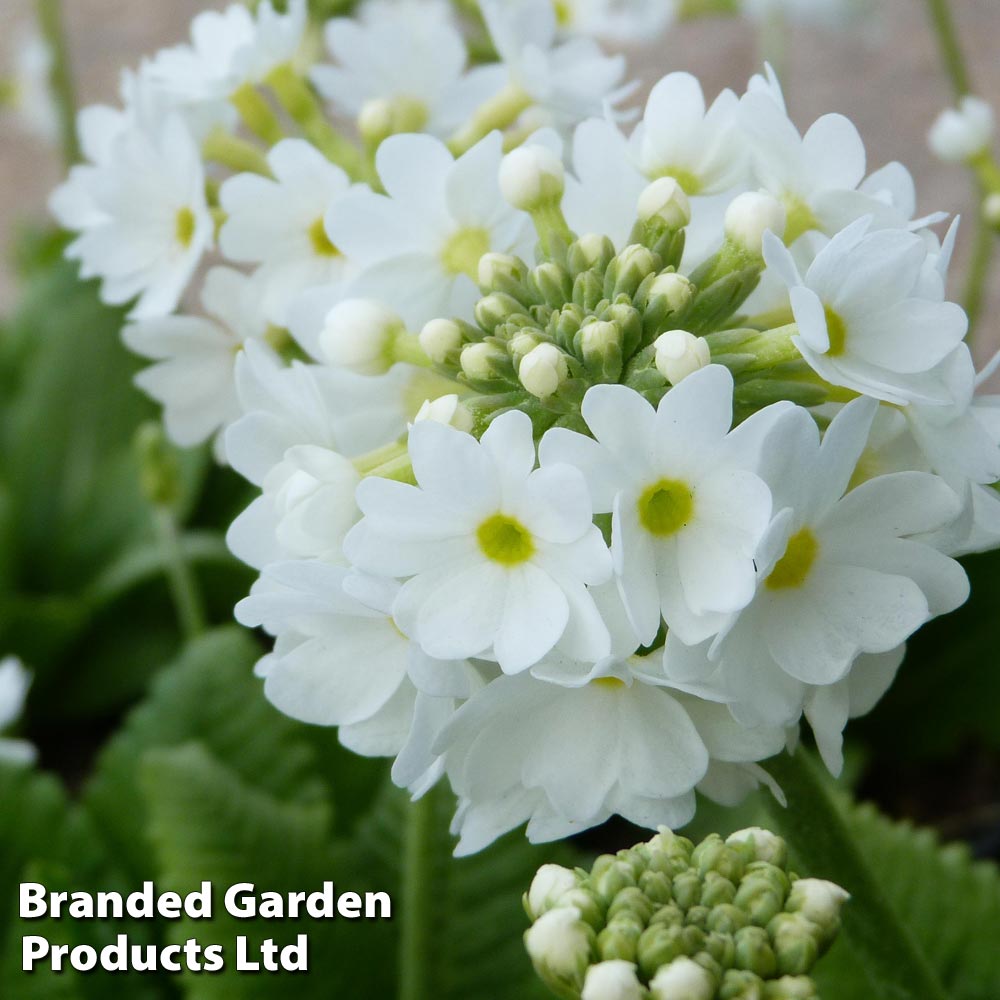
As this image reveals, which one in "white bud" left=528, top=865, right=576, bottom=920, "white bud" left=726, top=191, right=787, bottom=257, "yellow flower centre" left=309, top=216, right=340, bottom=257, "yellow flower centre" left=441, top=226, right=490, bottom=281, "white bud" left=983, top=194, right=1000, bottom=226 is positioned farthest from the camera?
"white bud" left=983, top=194, right=1000, bottom=226

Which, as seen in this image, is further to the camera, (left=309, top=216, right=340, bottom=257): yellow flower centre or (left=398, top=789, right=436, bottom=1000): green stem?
(left=398, top=789, right=436, bottom=1000): green stem

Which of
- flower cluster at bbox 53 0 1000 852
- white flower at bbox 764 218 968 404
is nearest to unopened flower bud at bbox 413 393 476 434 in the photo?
flower cluster at bbox 53 0 1000 852

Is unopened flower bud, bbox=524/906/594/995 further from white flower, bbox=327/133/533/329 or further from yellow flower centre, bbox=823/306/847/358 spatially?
white flower, bbox=327/133/533/329

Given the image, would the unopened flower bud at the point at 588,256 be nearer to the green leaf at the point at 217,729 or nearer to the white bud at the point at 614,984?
the white bud at the point at 614,984

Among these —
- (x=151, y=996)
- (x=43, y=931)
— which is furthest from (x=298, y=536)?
(x=151, y=996)

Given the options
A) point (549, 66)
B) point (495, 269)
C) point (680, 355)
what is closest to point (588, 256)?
point (495, 269)

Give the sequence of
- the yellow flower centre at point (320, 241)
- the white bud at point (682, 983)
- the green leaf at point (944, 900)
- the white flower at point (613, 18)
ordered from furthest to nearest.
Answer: the white flower at point (613, 18) < the green leaf at point (944, 900) < the yellow flower centre at point (320, 241) < the white bud at point (682, 983)

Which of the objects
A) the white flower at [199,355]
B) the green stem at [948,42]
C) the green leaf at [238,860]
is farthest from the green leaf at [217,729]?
the green stem at [948,42]
